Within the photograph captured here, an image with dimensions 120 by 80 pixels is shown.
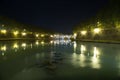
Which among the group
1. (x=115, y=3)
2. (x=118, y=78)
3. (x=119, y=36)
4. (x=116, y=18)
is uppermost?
(x=115, y=3)

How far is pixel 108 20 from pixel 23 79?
5897cm

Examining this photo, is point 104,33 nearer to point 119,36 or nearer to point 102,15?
point 102,15

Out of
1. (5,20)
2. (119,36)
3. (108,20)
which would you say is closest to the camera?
(119,36)

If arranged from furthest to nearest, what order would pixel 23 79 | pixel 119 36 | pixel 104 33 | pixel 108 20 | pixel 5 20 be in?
pixel 5 20, pixel 104 33, pixel 108 20, pixel 119 36, pixel 23 79

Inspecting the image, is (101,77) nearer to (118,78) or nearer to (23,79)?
(118,78)

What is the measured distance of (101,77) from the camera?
9875 mm

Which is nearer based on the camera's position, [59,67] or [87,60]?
[59,67]

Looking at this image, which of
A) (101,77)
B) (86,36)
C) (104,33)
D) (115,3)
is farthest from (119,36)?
(101,77)

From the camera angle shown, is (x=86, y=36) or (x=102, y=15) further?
(x=86, y=36)

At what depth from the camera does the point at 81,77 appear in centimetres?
981

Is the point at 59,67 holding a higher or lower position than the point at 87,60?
lower

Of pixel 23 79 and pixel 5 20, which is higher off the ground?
pixel 5 20

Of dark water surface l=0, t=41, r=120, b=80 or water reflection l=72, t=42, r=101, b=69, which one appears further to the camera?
water reflection l=72, t=42, r=101, b=69

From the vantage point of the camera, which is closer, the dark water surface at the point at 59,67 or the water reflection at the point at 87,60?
the dark water surface at the point at 59,67
